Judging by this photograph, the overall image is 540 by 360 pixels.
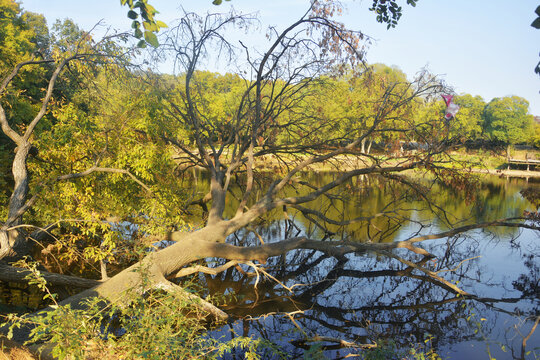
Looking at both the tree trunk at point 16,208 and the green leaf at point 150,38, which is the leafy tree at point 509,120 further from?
the green leaf at point 150,38

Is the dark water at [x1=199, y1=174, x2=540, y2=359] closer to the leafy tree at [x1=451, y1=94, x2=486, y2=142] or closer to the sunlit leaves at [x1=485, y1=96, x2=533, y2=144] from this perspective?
the leafy tree at [x1=451, y1=94, x2=486, y2=142]

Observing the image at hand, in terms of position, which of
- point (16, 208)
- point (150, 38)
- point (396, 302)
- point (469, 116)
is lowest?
point (396, 302)

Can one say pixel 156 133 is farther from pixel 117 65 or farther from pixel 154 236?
pixel 154 236

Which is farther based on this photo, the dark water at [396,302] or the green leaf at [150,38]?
the dark water at [396,302]

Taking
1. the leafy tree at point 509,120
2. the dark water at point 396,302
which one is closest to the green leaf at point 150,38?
the dark water at point 396,302

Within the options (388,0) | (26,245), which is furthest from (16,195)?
(388,0)

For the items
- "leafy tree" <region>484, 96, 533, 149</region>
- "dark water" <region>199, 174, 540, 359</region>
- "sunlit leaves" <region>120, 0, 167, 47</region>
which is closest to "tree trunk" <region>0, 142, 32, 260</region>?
"dark water" <region>199, 174, 540, 359</region>

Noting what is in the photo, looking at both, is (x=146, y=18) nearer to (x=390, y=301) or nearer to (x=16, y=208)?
(x=16, y=208)

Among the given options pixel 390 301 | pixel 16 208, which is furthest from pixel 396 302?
pixel 16 208

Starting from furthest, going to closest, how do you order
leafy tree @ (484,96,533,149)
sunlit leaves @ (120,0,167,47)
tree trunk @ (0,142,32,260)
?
leafy tree @ (484,96,533,149) < tree trunk @ (0,142,32,260) < sunlit leaves @ (120,0,167,47)

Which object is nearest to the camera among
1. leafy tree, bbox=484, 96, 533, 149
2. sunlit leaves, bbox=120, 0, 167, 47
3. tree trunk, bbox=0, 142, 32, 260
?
sunlit leaves, bbox=120, 0, 167, 47

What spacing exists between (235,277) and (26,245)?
4554mm

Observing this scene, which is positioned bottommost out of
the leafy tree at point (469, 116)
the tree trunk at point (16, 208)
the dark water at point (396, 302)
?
the dark water at point (396, 302)

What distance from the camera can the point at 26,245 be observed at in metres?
7.84
